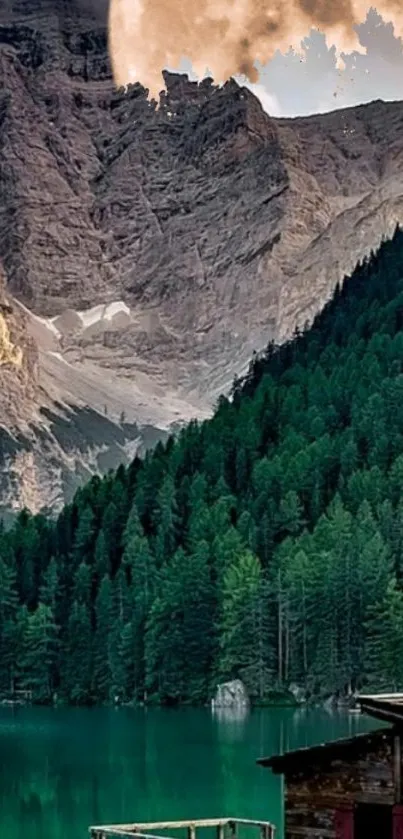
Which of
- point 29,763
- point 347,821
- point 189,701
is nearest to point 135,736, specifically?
point 29,763

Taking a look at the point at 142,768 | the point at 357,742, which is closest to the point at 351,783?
the point at 357,742

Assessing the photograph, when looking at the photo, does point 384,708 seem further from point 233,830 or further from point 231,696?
point 231,696

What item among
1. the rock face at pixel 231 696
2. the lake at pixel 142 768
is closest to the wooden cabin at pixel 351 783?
the lake at pixel 142 768

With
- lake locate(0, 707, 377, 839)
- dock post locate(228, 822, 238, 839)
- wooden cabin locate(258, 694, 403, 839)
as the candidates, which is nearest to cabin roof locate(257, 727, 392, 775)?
wooden cabin locate(258, 694, 403, 839)

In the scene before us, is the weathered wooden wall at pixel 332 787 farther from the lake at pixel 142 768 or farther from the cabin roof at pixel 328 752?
the lake at pixel 142 768

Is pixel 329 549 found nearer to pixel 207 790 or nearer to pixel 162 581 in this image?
pixel 162 581
